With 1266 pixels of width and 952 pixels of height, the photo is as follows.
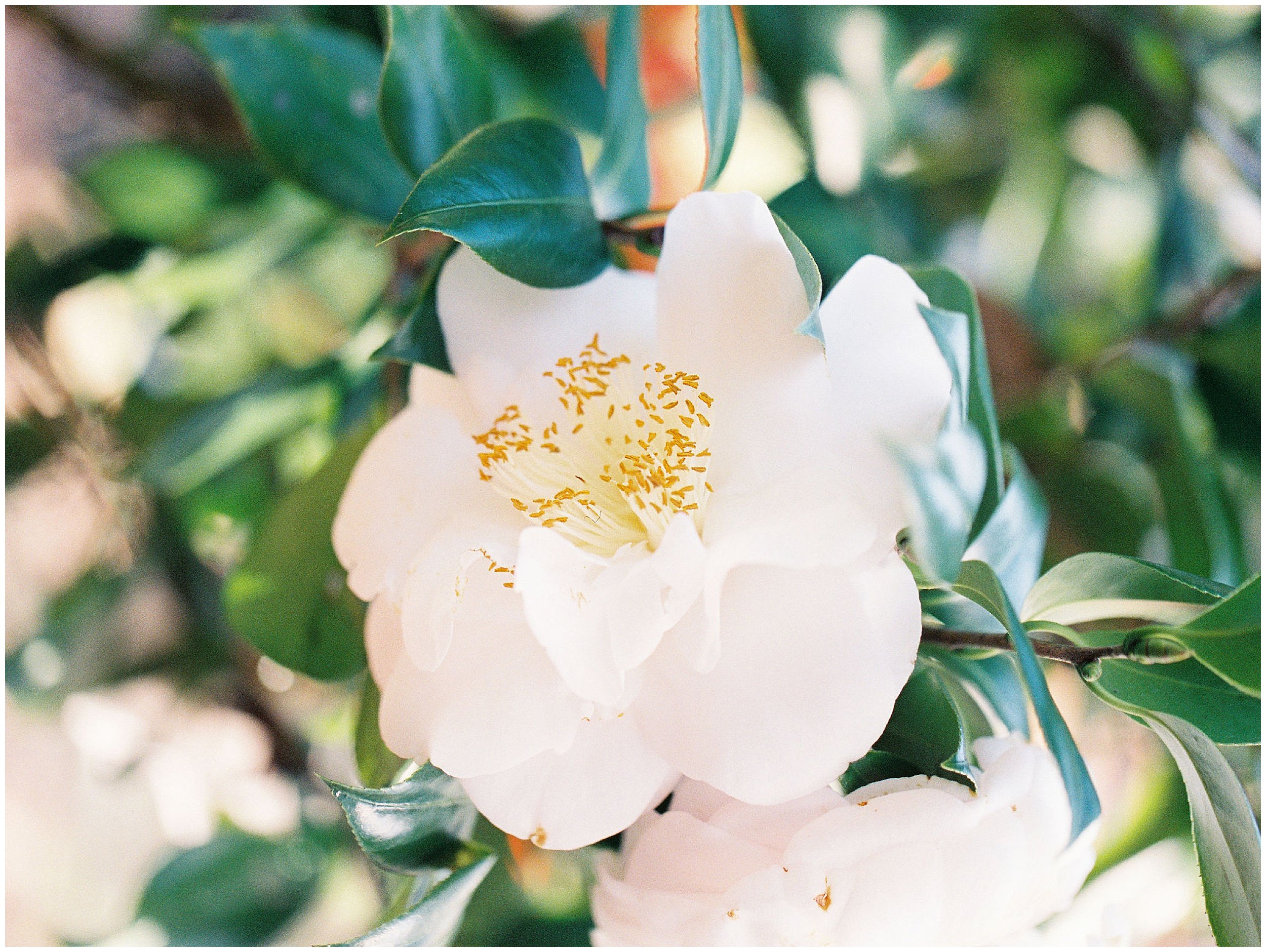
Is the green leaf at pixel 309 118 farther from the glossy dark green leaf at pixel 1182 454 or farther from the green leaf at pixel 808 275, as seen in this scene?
the glossy dark green leaf at pixel 1182 454

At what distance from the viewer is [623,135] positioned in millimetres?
469

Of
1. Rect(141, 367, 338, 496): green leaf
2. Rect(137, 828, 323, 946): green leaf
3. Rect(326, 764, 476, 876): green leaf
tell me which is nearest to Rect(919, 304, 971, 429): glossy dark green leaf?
Rect(326, 764, 476, 876): green leaf

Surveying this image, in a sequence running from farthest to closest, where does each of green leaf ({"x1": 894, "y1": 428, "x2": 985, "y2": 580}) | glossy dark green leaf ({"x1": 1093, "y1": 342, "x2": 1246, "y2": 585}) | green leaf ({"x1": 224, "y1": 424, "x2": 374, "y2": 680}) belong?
1. glossy dark green leaf ({"x1": 1093, "y1": 342, "x2": 1246, "y2": 585})
2. green leaf ({"x1": 224, "y1": 424, "x2": 374, "y2": 680})
3. green leaf ({"x1": 894, "y1": 428, "x2": 985, "y2": 580})

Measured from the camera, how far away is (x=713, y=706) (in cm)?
28

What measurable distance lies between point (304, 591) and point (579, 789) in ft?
0.78

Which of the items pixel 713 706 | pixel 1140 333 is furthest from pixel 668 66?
pixel 713 706

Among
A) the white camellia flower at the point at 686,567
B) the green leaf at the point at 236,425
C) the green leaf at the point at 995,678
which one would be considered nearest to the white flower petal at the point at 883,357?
the white camellia flower at the point at 686,567

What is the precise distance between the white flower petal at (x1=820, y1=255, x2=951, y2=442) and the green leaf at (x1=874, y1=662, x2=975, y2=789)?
0.09 meters

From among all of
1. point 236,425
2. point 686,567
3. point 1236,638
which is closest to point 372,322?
point 236,425

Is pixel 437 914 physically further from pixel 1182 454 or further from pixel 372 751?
pixel 1182 454

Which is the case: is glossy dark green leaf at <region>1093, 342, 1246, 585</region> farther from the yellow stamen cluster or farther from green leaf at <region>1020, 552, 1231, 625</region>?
the yellow stamen cluster

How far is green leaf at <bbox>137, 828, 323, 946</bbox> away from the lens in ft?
2.42

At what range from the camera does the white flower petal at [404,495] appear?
321 mm

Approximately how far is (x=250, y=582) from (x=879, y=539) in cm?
35
